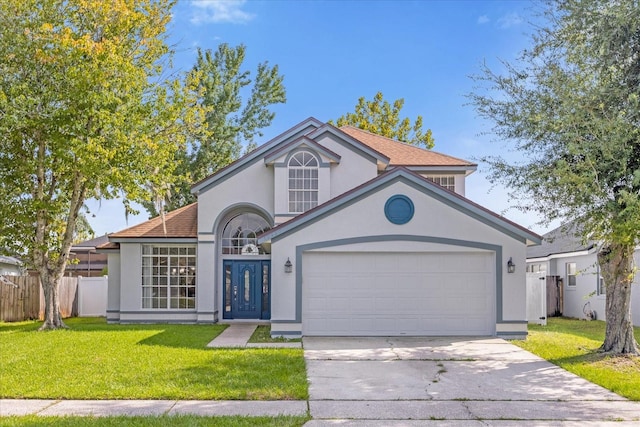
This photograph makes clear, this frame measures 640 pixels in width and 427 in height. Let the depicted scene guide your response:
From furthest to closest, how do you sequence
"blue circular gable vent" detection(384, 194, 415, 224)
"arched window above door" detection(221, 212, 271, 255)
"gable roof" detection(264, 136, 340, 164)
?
"arched window above door" detection(221, 212, 271, 255) → "gable roof" detection(264, 136, 340, 164) → "blue circular gable vent" detection(384, 194, 415, 224)

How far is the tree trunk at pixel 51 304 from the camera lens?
18000 mm

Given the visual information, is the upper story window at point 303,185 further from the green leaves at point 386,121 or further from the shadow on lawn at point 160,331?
the green leaves at point 386,121

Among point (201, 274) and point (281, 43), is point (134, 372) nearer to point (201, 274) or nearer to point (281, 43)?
point (201, 274)

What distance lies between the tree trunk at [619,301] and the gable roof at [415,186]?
8.31 feet

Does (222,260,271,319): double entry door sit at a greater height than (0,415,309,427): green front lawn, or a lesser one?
greater

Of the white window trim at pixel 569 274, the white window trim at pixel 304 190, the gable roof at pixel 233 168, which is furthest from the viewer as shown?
the white window trim at pixel 569 274

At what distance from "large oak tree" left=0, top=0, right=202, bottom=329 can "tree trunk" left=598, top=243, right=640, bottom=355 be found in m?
13.0

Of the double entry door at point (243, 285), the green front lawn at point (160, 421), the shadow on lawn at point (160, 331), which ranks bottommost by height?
the shadow on lawn at point (160, 331)

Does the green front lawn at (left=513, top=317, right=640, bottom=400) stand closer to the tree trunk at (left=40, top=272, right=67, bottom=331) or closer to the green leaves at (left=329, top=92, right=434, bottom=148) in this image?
the tree trunk at (left=40, top=272, right=67, bottom=331)

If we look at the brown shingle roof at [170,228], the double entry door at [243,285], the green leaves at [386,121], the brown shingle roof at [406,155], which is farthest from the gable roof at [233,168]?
the green leaves at [386,121]

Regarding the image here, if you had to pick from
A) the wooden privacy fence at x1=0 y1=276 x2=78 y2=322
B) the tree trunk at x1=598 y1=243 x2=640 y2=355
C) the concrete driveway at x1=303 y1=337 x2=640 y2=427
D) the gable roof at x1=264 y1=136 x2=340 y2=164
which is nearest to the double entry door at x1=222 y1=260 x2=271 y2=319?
the gable roof at x1=264 y1=136 x2=340 y2=164

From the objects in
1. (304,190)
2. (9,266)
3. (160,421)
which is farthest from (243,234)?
(9,266)

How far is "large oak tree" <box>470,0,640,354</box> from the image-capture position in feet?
34.4

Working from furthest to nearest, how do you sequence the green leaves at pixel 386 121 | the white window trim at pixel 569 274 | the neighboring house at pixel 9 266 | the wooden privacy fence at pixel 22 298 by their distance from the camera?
the green leaves at pixel 386 121 < the neighboring house at pixel 9 266 < the white window trim at pixel 569 274 < the wooden privacy fence at pixel 22 298
